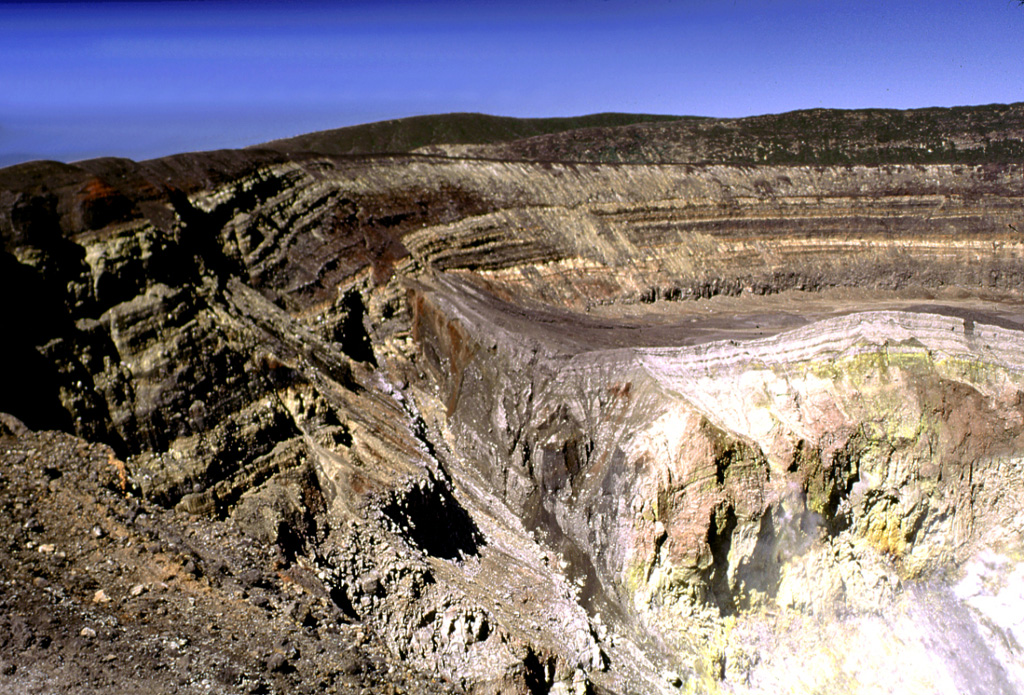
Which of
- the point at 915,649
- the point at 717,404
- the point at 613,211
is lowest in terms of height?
the point at 915,649

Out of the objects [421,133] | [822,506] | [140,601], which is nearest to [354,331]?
[140,601]

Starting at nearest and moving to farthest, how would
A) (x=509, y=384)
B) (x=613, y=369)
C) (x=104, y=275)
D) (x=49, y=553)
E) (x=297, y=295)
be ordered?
(x=49, y=553) → (x=104, y=275) → (x=613, y=369) → (x=509, y=384) → (x=297, y=295)

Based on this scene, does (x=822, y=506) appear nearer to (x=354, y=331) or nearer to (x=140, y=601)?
(x=140, y=601)

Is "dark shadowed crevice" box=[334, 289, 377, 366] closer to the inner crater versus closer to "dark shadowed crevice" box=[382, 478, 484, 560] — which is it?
"dark shadowed crevice" box=[382, 478, 484, 560]

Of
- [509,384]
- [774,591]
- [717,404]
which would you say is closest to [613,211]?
[509,384]

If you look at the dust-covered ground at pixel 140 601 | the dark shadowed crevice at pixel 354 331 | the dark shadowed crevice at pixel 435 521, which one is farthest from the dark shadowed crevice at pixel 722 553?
the dark shadowed crevice at pixel 354 331

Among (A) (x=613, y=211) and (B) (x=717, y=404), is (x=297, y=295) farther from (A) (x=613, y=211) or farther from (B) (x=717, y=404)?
(A) (x=613, y=211)

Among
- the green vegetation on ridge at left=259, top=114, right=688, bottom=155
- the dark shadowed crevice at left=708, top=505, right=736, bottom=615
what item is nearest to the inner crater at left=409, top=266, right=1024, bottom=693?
the dark shadowed crevice at left=708, top=505, right=736, bottom=615

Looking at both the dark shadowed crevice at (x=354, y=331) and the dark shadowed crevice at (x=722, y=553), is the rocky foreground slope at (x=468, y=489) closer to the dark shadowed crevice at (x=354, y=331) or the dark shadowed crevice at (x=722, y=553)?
the dark shadowed crevice at (x=722, y=553)

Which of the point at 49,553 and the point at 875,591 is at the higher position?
the point at 49,553
